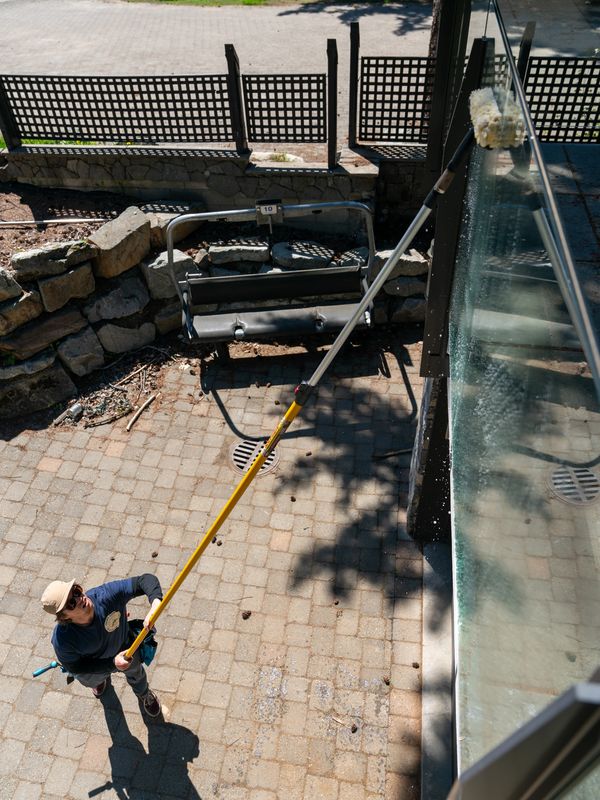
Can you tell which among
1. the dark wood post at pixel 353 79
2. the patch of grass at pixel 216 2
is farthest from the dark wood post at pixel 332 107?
the patch of grass at pixel 216 2

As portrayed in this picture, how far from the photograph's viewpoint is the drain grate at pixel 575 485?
1.23 m

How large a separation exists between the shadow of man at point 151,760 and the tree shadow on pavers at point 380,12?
1213cm

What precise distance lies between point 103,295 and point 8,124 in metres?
2.67

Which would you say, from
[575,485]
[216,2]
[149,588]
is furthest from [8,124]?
[216,2]

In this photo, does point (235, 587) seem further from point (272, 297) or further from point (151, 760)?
point (272, 297)

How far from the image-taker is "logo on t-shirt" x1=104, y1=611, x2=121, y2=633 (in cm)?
370

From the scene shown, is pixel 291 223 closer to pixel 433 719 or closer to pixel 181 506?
pixel 181 506

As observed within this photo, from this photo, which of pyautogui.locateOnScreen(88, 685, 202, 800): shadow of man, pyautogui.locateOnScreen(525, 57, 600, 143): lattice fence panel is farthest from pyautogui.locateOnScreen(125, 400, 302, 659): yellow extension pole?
pyautogui.locateOnScreen(525, 57, 600, 143): lattice fence panel

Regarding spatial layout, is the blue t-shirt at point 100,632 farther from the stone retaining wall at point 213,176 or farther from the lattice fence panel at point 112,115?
the lattice fence panel at point 112,115

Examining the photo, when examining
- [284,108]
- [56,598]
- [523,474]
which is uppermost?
[523,474]

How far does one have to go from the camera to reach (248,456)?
5.77 m

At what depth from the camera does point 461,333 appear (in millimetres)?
2920

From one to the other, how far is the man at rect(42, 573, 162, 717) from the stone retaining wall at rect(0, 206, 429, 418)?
3.22m

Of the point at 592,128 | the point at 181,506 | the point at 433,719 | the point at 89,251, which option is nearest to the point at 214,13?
the point at 89,251
